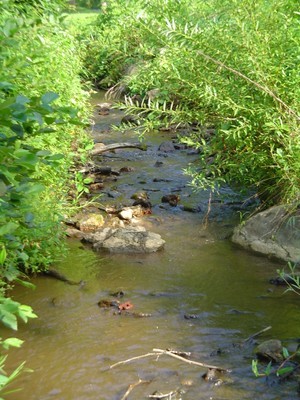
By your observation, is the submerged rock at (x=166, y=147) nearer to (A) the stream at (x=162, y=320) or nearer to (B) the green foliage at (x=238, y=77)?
(A) the stream at (x=162, y=320)

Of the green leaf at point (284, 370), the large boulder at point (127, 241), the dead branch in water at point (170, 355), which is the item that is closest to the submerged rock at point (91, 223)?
the large boulder at point (127, 241)

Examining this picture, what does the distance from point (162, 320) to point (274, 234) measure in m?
1.92

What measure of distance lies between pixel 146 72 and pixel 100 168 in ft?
8.50

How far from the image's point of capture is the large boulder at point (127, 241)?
285 inches

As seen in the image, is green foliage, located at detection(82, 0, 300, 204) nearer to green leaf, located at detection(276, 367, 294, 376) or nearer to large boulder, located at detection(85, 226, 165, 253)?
large boulder, located at detection(85, 226, 165, 253)

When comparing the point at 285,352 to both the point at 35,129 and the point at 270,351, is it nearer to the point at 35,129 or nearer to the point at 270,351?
the point at 270,351

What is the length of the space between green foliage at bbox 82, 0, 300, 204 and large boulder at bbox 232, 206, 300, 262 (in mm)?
213

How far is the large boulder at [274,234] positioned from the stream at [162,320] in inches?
5.2

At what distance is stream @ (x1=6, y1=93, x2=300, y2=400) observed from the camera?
4.75 m

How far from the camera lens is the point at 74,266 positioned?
22.7 feet

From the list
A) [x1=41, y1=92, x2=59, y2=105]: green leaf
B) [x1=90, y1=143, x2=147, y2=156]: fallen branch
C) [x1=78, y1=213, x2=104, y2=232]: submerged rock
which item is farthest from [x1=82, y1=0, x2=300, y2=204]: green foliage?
[x1=41, y1=92, x2=59, y2=105]: green leaf

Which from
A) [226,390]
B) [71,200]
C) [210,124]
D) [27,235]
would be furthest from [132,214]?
[226,390]

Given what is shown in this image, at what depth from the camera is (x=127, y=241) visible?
24.0 feet

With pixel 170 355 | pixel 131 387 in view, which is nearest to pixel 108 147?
pixel 170 355
